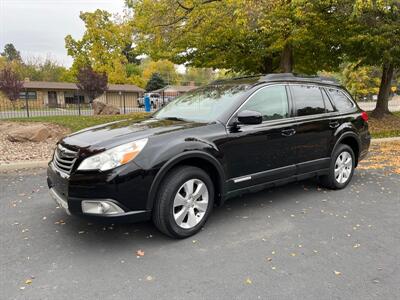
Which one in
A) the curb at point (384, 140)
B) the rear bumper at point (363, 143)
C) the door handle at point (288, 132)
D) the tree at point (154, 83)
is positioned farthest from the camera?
the tree at point (154, 83)

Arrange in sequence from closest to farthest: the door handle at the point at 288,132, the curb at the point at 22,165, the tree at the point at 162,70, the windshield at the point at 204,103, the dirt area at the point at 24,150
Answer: the windshield at the point at 204,103, the door handle at the point at 288,132, the curb at the point at 22,165, the dirt area at the point at 24,150, the tree at the point at 162,70

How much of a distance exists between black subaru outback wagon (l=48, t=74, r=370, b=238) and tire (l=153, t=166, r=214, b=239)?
11 mm

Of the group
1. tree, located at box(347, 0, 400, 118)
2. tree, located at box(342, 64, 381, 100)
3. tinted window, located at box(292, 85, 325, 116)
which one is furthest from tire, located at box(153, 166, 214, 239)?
tree, located at box(342, 64, 381, 100)

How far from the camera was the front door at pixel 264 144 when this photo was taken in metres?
3.95

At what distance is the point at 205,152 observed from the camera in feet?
12.0

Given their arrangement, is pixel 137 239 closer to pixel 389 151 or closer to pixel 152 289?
pixel 152 289

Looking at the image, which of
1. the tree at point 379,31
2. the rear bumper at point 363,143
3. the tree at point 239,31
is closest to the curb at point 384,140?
the tree at point 379,31

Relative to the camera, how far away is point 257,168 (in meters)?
4.17

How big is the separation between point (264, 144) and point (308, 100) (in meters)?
1.24

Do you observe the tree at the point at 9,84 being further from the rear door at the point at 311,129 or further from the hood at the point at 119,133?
the rear door at the point at 311,129

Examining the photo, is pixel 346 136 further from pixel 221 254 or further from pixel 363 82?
pixel 363 82

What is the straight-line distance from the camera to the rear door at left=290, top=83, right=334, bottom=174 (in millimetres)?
4652

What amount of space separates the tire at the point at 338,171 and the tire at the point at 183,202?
2.34m

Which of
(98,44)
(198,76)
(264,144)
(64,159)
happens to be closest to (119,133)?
(64,159)
